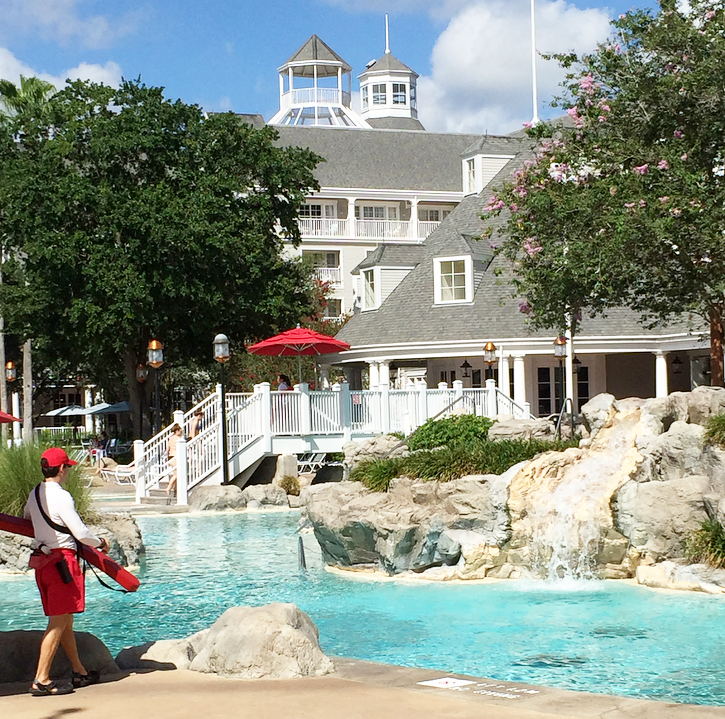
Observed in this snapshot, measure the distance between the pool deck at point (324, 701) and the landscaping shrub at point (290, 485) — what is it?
59.3 ft

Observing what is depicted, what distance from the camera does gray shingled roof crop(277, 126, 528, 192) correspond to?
57.6 m

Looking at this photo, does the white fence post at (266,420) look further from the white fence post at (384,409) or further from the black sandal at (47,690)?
the black sandal at (47,690)

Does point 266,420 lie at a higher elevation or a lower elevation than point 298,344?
lower

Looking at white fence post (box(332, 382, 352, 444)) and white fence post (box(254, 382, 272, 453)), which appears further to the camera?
white fence post (box(332, 382, 352, 444))

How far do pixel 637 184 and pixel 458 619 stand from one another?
952 centimetres

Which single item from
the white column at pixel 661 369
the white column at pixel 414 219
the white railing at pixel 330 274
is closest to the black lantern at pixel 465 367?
the white column at pixel 661 369

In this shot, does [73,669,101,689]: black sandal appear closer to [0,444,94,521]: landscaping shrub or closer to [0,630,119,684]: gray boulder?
[0,630,119,684]: gray boulder

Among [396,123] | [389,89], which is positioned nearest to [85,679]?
[396,123]

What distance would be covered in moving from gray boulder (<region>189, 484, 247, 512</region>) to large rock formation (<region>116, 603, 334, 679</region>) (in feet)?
49.6

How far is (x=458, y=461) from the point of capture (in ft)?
56.6

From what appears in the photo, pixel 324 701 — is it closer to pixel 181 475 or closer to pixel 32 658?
pixel 32 658

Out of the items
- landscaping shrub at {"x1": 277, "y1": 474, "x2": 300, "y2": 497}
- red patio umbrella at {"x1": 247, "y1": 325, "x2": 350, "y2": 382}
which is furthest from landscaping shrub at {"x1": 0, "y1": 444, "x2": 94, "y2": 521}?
red patio umbrella at {"x1": 247, "y1": 325, "x2": 350, "y2": 382}

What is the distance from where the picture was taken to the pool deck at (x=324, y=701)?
700 centimetres

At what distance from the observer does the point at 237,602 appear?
1409 centimetres
